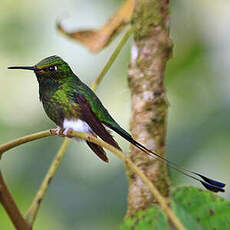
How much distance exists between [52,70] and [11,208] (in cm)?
44

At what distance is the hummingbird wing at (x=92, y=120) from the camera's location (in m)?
1.50

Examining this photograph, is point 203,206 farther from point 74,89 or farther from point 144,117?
point 74,89

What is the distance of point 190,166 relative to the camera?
8.56ft

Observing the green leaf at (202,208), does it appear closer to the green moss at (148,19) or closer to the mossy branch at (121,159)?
the mossy branch at (121,159)

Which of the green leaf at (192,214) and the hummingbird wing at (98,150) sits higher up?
the hummingbird wing at (98,150)

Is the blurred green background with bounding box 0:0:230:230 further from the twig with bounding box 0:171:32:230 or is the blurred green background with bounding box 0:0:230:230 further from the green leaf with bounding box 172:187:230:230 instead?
the twig with bounding box 0:171:32:230

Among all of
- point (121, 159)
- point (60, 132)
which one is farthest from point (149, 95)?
point (121, 159)

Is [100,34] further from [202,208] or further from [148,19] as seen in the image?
[202,208]

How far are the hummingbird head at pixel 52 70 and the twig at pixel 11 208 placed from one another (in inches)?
13.4

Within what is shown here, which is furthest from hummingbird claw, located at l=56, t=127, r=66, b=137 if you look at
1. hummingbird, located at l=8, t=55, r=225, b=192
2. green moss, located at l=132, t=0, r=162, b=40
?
green moss, located at l=132, t=0, r=162, b=40

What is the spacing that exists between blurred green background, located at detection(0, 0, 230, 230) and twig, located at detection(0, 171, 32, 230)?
3.17 ft

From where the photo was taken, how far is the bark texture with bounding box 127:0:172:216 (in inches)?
64.0

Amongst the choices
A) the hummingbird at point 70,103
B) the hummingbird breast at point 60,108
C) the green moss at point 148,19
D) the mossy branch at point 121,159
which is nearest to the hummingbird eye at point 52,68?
the hummingbird at point 70,103

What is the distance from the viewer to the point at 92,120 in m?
1.57
